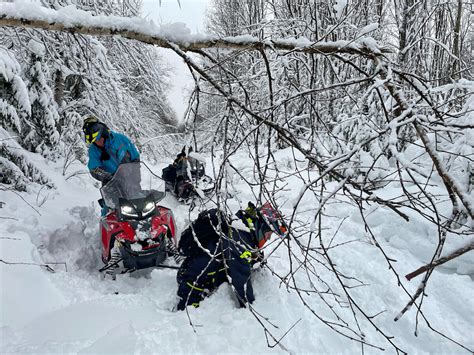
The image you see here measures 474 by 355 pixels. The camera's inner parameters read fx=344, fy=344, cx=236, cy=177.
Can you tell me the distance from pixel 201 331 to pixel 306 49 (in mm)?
2373

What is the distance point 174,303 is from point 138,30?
2701mm

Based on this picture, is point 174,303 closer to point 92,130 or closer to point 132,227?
point 132,227

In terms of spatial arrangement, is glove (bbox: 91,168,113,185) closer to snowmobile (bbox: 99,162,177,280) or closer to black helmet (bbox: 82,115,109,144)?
snowmobile (bbox: 99,162,177,280)

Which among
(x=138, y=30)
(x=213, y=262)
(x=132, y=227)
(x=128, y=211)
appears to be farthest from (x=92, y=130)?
(x=138, y=30)

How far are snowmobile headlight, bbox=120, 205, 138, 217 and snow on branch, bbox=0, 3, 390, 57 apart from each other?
2.60 metres

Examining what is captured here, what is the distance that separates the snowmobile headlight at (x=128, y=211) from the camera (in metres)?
3.92

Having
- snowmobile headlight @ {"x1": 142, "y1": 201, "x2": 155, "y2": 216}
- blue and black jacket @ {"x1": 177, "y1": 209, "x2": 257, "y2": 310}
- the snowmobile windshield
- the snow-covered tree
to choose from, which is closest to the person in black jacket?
blue and black jacket @ {"x1": 177, "y1": 209, "x2": 257, "y2": 310}

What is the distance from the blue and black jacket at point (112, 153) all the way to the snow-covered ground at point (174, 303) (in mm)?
922

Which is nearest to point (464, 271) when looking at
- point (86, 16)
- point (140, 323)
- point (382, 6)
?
point (140, 323)

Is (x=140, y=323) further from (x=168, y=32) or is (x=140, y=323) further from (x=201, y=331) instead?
(x=168, y=32)

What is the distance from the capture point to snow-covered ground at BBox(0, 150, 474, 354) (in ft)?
8.98

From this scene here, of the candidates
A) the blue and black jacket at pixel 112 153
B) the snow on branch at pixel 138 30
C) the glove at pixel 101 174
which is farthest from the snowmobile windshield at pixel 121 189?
the snow on branch at pixel 138 30

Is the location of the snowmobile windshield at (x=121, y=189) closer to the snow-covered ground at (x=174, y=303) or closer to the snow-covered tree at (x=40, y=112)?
the snow-covered ground at (x=174, y=303)

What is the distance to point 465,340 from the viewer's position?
2.88 metres
